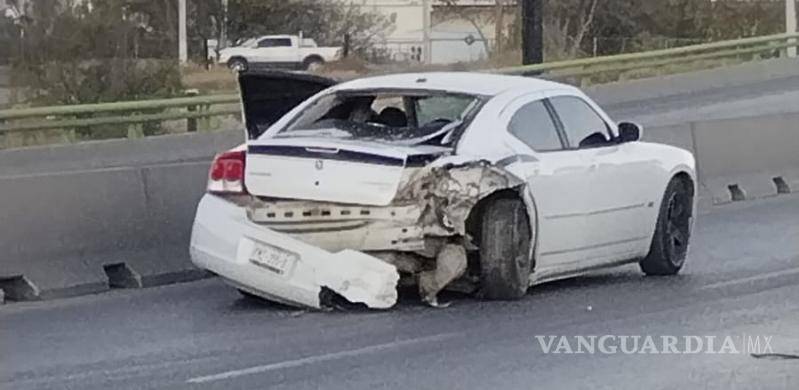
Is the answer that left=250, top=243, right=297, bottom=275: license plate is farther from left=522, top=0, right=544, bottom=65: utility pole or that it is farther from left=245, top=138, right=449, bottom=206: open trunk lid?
left=522, top=0, right=544, bottom=65: utility pole

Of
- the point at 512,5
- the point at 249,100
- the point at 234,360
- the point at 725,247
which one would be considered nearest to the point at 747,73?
the point at 512,5

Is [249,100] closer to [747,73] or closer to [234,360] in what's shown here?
[234,360]

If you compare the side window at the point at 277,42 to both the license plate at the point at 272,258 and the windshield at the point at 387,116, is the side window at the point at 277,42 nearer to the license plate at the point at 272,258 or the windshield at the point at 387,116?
the windshield at the point at 387,116

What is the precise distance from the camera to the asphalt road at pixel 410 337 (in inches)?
349

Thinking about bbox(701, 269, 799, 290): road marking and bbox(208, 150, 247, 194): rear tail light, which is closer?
bbox(208, 150, 247, 194): rear tail light

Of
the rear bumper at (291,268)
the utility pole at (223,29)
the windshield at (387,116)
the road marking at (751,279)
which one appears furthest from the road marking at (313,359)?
the utility pole at (223,29)

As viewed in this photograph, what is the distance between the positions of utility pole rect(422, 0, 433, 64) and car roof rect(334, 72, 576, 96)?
43.6 m

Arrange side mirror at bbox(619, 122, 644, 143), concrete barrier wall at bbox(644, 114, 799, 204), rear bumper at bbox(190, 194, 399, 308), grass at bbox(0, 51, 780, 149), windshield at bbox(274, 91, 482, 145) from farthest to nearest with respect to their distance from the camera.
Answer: grass at bbox(0, 51, 780, 149)
concrete barrier wall at bbox(644, 114, 799, 204)
side mirror at bbox(619, 122, 644, 143)
windshield at bbox(274, 91, 482, 145)
rear bumper at bbox(190, 194, 399, 308)

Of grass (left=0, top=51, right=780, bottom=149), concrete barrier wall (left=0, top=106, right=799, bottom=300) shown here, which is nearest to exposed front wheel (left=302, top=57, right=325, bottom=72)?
grass (left=0, top=51, right=780, bottom=149)

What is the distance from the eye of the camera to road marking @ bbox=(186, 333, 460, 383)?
885cm

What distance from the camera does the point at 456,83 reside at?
12.1 m

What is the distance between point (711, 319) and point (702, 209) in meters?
8.32

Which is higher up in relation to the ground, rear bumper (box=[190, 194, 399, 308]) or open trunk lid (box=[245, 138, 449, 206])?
open trunk lid (box=[245, 138, 449, 206])

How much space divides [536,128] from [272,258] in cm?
214
